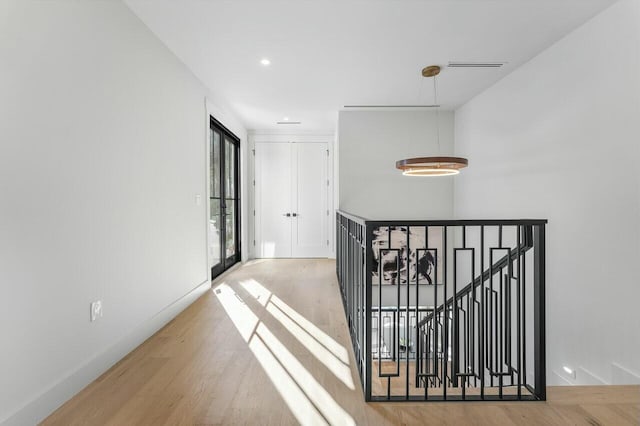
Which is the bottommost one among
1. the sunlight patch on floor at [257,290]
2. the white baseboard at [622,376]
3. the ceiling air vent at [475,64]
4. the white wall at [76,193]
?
the white baseboard at [622,376]

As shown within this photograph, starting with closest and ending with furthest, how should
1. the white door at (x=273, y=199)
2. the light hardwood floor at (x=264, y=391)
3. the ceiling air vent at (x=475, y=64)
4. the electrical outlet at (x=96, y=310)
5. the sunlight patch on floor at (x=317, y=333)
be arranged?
the light hardwood floor at (x=264, y=391), the electrical outlet at (x=96, y=310), the sunlight patch on floor at (x=317, y=333), the ceiling air vent at (x=475, y=64), the white door at (x=273, y=199)

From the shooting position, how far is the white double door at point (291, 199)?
664cm

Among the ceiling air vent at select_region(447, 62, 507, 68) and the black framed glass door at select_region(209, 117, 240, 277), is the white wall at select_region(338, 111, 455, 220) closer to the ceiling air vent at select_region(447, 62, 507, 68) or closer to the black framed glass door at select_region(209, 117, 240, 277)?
the ceiling air vent at select_region(447, 62, 507, 68)

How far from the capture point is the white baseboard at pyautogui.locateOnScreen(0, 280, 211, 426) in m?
1.61

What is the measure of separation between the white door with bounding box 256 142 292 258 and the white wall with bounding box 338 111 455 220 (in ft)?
5.63

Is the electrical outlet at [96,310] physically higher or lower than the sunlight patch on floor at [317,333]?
higher

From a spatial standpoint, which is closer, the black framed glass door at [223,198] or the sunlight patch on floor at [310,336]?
the sunlight patch on floor at [310,336]

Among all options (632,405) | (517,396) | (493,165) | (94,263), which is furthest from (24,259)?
(493,165)

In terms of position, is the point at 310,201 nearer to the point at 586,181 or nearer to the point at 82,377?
the point at 586,181

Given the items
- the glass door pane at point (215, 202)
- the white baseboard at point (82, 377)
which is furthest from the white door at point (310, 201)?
the white baseboard at point (82, 377)

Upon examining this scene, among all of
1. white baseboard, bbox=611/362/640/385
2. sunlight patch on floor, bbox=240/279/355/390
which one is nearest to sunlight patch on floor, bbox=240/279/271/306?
sunlight patch on floor, bbox=240/279/355/390

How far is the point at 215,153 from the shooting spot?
4922 millimetres

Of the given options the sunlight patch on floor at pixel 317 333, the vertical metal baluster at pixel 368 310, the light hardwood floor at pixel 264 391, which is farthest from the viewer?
the sunlight patch on floor at pixel 317 333

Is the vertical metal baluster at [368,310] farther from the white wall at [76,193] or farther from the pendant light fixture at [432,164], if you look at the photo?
the white wall at [76,193]
